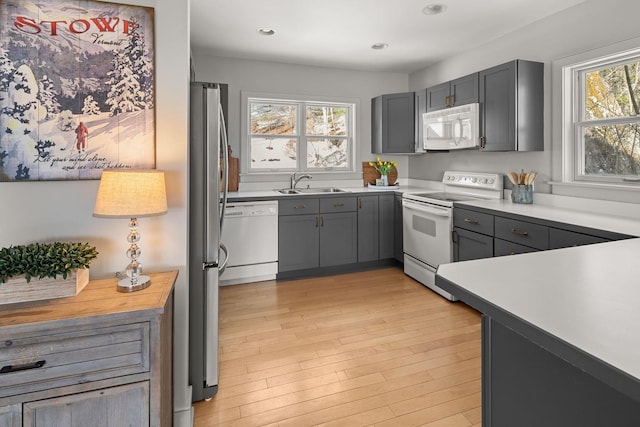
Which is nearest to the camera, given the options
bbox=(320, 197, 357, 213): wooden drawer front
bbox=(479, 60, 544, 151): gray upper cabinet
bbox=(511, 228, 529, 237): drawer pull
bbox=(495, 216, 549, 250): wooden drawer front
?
bbox=(495, 216, 549, 250): wooden drawer front

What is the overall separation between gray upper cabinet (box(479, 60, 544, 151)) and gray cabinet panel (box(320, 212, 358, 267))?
66.3 inches

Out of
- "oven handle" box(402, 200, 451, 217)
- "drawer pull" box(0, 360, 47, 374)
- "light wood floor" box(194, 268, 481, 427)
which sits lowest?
"light wood floor" box(194, 268, 481, 427)

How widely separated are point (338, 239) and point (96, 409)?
310cm

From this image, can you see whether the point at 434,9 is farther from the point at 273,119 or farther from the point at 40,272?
the point at 40,272

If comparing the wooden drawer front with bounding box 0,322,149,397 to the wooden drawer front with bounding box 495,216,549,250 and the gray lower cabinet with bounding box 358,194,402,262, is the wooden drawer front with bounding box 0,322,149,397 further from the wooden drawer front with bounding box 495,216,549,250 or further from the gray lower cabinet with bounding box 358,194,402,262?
the gray lower cabinet with bounding box 358,194,402,262

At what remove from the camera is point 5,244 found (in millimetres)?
1555

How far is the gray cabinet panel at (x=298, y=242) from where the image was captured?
4016 mm

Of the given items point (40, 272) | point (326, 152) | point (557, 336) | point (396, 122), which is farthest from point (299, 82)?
point (557, 336)

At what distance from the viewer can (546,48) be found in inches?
127

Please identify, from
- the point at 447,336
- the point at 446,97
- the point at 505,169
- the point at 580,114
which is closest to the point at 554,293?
the point at 447,336

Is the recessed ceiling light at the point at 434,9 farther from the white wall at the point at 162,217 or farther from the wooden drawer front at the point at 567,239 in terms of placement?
the white wall at the point at 162,217

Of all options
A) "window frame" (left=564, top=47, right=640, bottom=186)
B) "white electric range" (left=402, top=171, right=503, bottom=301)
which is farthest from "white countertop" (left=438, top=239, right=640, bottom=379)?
"white electric range" (left=402, top=171, right=503, bottom=301)

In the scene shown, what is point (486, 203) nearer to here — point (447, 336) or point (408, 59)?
point (447, 336)

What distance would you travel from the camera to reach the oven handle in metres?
3.51
